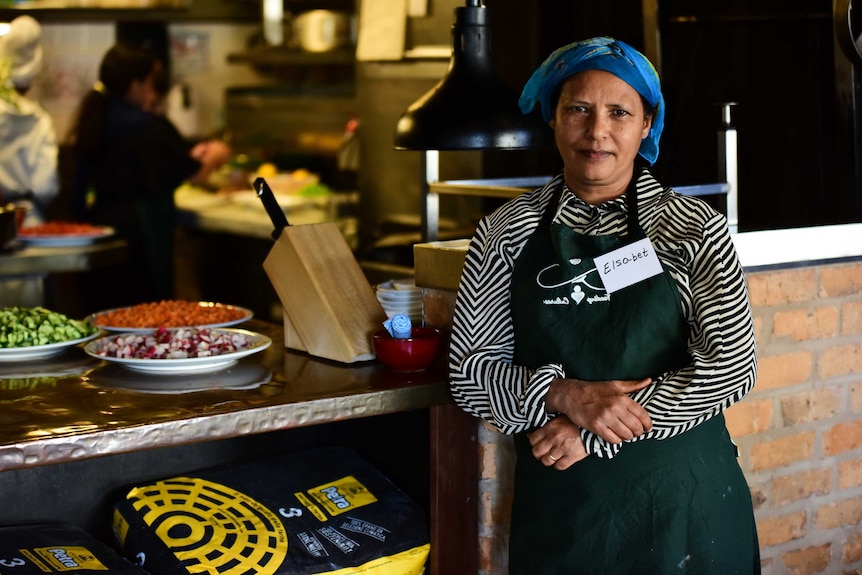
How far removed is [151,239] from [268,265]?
3.76 metres

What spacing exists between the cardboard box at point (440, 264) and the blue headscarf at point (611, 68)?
1.70ft

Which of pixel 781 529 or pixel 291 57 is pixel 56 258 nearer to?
pixel 291 57

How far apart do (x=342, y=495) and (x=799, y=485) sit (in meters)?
1.26

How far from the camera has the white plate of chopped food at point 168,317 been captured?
10.6 ft

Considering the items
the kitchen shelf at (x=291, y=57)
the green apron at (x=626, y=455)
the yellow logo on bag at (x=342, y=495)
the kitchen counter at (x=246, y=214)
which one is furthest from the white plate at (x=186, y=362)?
the kitchen shelf at (x=291, y=57)

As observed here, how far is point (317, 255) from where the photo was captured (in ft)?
9.68

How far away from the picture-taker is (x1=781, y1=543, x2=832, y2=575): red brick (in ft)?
10.5

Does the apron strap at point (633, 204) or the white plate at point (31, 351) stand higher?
the apron strap at point (633, 204)

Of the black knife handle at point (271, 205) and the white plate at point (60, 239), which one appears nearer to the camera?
the black knife handle at point (271, 205)

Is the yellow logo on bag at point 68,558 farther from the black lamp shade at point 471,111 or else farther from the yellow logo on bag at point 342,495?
the black lamp shade at point 471,111

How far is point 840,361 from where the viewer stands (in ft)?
10.5

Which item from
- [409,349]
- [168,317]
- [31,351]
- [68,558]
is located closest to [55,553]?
[68,558]

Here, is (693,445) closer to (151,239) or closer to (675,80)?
(675,80)

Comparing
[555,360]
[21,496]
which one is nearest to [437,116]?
[555,360]
